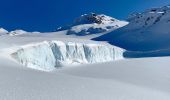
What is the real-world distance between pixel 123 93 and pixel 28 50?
13317 millimetres

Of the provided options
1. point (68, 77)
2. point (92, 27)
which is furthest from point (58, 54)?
point (92, 27)

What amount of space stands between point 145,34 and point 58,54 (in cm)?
2685

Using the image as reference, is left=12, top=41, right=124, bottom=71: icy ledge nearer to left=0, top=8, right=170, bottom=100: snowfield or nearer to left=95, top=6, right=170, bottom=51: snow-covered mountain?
left=0, top=8, right=170, bottom=100: snowfield

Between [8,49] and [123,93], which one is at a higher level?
[8,49]

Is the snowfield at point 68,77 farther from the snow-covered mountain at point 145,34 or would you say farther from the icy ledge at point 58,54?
the snow-covered mountain at point 145,34

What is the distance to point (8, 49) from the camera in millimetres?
19234

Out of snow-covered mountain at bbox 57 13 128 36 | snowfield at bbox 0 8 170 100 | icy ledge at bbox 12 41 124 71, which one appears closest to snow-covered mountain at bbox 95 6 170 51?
snow-covered mountain at bbox 57 13 128 36

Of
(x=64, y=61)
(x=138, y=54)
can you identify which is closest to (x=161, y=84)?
(x=64, y=61)

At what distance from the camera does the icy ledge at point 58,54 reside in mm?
22509

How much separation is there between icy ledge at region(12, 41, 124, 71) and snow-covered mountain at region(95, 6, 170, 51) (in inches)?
376

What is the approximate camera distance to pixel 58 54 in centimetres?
2836

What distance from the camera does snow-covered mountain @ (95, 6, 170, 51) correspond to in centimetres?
4712

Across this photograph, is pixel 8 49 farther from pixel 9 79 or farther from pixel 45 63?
pixel 9 79

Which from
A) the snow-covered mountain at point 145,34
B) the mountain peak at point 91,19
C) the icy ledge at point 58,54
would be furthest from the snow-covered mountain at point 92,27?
the icy ledge at point 58,54
